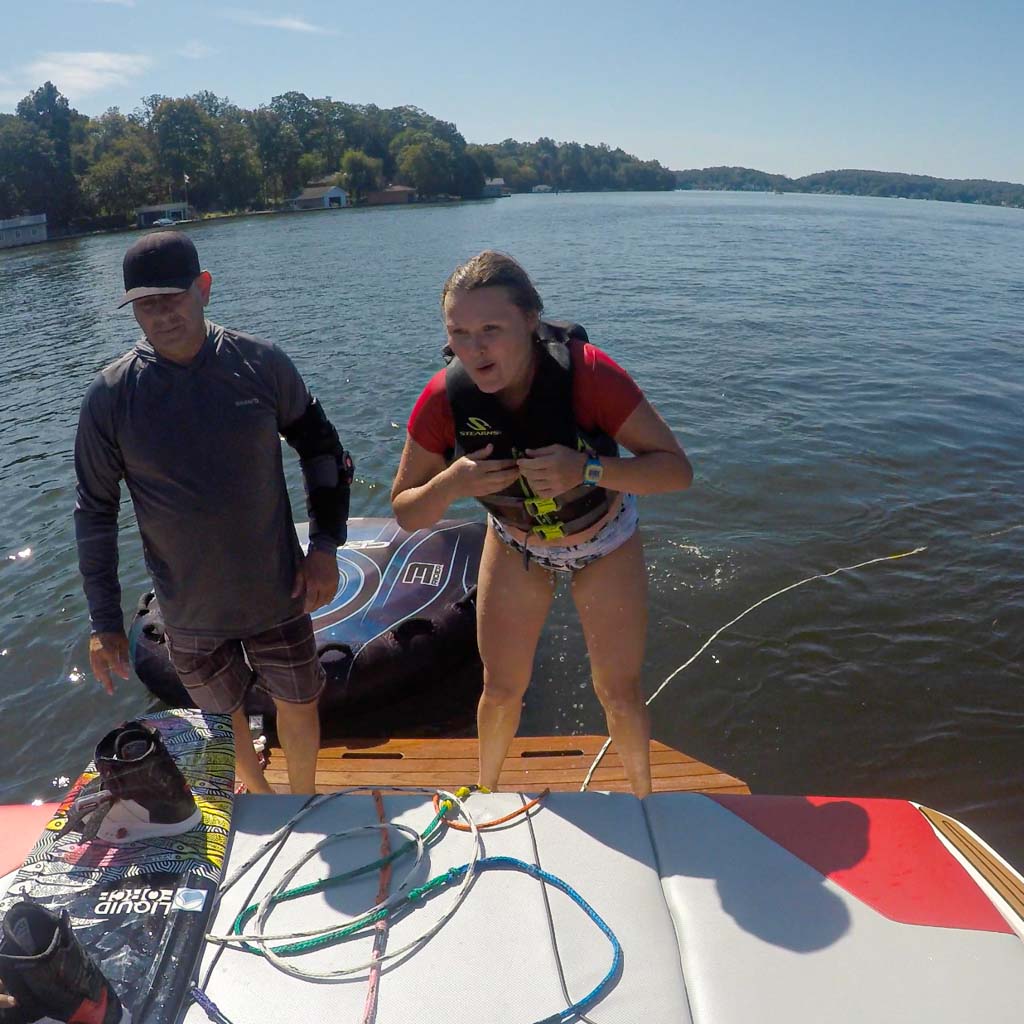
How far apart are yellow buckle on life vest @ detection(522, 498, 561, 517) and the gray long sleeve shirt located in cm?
99

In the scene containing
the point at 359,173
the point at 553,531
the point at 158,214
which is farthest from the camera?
the point at 359,173

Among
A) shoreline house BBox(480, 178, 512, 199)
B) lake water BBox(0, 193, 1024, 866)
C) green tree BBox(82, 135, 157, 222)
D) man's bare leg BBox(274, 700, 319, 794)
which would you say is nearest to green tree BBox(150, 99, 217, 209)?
green tree BBox(82, 135, 157, 222)

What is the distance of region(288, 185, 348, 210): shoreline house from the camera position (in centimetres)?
8206

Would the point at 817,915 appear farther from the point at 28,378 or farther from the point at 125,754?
the point at 28,378

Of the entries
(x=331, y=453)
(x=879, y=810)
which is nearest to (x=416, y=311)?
(x=331, y=453)

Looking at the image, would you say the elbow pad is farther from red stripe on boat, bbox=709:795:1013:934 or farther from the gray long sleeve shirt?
red stripe on boat, bbox=709:795:1013:934

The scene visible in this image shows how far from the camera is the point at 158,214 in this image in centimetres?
6675

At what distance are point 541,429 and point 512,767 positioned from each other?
2.33 meters

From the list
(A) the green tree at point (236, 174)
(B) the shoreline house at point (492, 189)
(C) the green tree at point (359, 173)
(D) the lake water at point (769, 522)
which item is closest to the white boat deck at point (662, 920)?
(D) the lake water at point (769, 522)

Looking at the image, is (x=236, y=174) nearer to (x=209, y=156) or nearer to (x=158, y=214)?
(x=209, y=156)

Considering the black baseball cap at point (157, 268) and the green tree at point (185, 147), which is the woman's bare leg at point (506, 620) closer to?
the black baseball cap at point (157, 268)

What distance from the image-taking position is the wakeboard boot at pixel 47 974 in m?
1.46

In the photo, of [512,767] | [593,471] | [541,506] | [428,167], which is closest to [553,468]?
[593,471]

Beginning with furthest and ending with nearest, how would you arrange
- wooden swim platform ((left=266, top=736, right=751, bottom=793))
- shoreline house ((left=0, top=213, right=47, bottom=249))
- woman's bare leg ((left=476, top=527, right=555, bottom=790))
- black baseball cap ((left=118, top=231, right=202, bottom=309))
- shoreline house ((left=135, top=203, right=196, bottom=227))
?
shoreline house ((left=135, top=203, right=196, bottom=227)), shoreline house ((left=0, top=213, right=47, bottom=249)), wooden swim platform ((left=266, top=736, right=751, bottom=793)), woman's bare leg ((left=476, top=527, right=555, bottom=790)), black baseball cap ((left=118, top=231, right=202, bottom=309))
